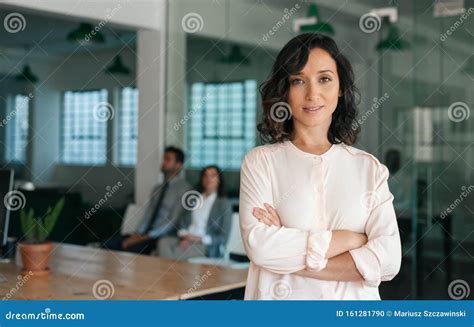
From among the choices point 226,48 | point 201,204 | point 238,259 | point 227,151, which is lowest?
point 238,259

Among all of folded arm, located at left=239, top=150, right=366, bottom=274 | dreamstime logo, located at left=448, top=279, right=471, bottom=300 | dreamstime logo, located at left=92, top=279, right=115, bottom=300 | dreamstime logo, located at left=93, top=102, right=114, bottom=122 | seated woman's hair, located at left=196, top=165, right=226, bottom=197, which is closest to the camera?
folded arm, located at left=239, top=150, right=366, bottom=274

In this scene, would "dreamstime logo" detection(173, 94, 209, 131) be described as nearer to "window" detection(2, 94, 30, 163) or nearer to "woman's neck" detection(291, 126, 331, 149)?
"woman's neck" detection(291, 126, 331, 149)

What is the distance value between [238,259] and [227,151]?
1155 mm

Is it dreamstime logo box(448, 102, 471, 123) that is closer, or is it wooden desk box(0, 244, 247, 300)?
wooden desk box(0, 244, 247, 300)

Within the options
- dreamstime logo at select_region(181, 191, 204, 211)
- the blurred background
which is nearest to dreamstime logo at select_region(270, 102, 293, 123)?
the blurred background

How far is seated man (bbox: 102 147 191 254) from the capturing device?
546 cm

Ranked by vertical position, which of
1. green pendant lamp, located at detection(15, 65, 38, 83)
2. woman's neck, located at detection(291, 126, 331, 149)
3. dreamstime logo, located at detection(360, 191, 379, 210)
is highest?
green pendant lamp, located at detection(15, 65, 38, 83)

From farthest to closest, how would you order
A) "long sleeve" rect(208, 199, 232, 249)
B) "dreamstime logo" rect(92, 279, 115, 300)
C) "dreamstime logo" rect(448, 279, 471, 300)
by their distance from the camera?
"long sleeve" rect(208, 199, 232, 249), "dreamstime logo" rect(448, 279, 471, 300), "dreamstime logo" rect(92, 279, 115, 300)

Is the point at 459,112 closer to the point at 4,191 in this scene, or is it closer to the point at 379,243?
the point at 4,191

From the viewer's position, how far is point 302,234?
1.49 meters

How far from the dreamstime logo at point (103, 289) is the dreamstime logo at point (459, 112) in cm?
246

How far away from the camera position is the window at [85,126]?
10562 millimetres
